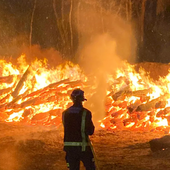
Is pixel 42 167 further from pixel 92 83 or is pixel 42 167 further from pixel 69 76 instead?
pixel 69 76

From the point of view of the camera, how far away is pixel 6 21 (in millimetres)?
14109

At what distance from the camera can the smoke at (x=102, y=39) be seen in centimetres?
1326

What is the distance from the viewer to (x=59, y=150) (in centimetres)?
676

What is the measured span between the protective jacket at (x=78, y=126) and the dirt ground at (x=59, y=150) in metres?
1.93

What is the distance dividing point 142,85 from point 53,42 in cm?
528

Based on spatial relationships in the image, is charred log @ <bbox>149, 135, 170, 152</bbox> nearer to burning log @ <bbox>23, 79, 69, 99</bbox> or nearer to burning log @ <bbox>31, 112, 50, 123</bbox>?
burning log @ <bbox>31, 112, 50, 123</bbox>

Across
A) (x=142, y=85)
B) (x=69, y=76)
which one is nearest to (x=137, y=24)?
(x=142, y=85)

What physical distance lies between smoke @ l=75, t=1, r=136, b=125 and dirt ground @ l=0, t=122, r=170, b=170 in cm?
525

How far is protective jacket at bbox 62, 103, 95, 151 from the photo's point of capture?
12.1 feet

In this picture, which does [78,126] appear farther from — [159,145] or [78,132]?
[159,145]

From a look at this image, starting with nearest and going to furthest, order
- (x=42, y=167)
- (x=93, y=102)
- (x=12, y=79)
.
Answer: (x=42, y=167) → (x=93, y=102) → (x=12, y=79)

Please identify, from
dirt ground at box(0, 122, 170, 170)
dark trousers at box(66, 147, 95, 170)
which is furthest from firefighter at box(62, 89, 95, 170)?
dirt ground at box(0, 122, 170, 170)

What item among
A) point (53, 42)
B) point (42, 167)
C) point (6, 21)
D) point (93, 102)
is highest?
point (6, 21)

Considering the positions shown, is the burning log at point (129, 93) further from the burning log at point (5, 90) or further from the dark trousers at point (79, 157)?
the dark trousers at point (79, 157)
